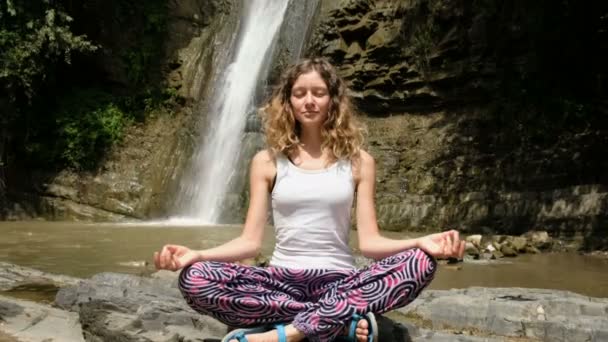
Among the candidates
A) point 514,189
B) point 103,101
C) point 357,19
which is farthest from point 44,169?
point 514,189

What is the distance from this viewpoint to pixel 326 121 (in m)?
3.22

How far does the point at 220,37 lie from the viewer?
635 inches

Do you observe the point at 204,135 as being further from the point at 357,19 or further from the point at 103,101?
the point at 357,19

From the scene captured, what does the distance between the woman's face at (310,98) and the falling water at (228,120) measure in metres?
9.92

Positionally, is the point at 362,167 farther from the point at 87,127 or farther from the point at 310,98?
the point at 87,127

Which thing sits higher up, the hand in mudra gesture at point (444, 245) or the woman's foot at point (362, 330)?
the hand in mudra gesture at point (444, 245)

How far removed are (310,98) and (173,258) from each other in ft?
3.10

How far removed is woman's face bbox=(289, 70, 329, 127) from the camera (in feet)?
10.4

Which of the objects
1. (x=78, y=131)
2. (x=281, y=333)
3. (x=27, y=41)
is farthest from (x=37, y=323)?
(x=78, y=131)

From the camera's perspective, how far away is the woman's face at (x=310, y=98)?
10.4 feet

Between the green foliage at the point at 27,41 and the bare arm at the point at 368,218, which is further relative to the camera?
the green foliage at the point at 27,41

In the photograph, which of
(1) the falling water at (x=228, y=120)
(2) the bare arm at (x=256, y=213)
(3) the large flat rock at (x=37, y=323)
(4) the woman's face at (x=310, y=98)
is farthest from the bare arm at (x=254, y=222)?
(1) the falling water at (x=228, y=120)

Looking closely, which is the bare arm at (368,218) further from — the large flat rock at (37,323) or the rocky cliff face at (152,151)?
the rocky cliff face at (152,151)

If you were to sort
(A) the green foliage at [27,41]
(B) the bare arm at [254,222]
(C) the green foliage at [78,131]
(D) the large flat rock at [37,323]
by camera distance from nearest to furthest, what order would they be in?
(B) the bare arm at [254,222] → (D) the large flat rock at [37,323] → (A) the green foliage at [27,41] → (C) the green foliage at [78,131]
